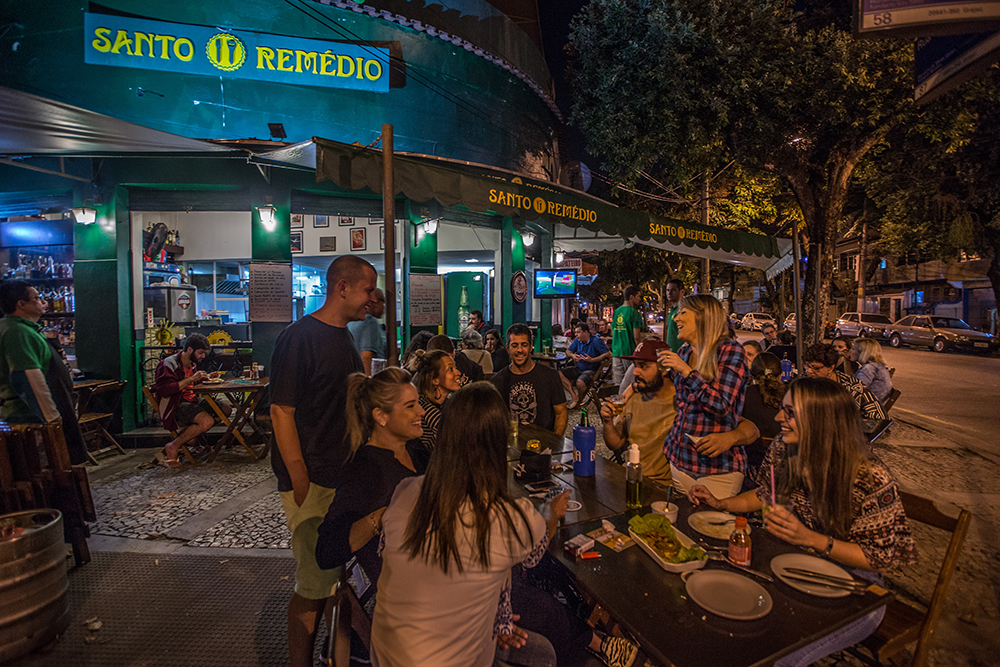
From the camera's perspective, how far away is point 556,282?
36.6 ft

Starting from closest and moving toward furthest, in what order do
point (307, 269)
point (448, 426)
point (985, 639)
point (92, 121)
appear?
1. point (448, 426)
2. point (985, 639)
3. point (92, 121)
4. point (307, 269)

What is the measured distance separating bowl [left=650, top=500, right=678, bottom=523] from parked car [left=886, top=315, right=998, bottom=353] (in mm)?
24451

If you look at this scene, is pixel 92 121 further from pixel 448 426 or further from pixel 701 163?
pixel 701 163

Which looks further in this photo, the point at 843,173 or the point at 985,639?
the point at 843,173

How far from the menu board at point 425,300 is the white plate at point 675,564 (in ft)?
22.8

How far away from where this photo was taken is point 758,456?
420 cm

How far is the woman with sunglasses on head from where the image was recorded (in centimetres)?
197

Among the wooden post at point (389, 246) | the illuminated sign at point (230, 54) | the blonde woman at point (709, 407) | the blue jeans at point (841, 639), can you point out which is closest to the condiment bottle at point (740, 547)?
the blue jeans at point (841, 639)

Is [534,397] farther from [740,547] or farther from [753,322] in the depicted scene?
[753,322]

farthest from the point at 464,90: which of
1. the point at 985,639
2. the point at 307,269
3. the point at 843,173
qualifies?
the point at 985,639

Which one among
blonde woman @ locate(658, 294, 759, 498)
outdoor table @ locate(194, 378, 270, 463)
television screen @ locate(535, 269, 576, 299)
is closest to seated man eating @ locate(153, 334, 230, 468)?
outdoor table @ locate(194, 378, 270, 463)

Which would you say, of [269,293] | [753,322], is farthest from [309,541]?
[753,322]

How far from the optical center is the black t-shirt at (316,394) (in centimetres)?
251

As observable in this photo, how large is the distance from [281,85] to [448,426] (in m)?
8.64
